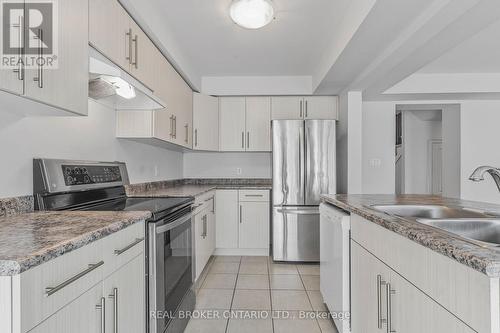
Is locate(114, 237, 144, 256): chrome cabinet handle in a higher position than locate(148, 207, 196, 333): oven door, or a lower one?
higher

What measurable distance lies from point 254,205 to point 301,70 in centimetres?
186

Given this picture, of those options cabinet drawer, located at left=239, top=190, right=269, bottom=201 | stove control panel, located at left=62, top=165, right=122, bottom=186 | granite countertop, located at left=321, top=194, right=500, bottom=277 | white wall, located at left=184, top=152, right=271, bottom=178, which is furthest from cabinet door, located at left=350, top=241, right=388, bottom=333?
white wall, located at left=184, top=152, right=271, bottom=178

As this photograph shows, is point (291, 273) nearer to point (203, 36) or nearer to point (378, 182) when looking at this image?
point (378, 182)

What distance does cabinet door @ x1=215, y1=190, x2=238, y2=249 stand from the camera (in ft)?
12.8

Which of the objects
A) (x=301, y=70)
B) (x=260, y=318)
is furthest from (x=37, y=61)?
(x=301, y=70)

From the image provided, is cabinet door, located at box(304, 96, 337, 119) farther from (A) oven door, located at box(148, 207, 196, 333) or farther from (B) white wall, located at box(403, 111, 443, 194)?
(B) white wall, located at box(403, 111, 443, 194)

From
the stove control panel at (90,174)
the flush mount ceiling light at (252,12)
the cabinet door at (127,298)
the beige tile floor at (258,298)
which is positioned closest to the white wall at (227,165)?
the beige tile floor at (258,298)

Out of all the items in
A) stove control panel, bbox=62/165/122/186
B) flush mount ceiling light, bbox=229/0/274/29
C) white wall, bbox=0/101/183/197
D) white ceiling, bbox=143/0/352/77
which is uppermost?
white ceiling, bbox=143/0/352/77

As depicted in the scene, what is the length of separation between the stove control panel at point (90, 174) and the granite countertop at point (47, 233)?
0.37 meters

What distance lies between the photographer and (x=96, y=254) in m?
1.05

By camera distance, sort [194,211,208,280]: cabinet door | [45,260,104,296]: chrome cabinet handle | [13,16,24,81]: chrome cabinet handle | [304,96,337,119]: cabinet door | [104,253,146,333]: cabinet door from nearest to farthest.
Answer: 1. [45,260,104,296]: chrome cabinet handle
2. [13,16,24,81]: chrome cabinet handle
3. [104,253,146,333]: cabinet door
4. [194,211,208,280]: cabinet door
5. [304,96,337,119]: cabinet door

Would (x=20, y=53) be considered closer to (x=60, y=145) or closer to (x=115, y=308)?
(x=60, y=145)

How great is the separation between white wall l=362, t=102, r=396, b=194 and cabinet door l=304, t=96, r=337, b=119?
0.75m

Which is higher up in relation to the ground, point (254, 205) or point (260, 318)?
point (254, 205)
